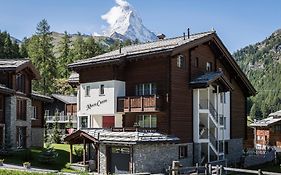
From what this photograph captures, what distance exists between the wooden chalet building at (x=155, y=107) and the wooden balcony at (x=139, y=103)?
0.18 feet

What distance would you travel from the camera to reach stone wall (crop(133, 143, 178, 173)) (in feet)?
97.1

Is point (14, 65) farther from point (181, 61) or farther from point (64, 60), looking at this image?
point (64, 60)

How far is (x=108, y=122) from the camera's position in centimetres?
3734

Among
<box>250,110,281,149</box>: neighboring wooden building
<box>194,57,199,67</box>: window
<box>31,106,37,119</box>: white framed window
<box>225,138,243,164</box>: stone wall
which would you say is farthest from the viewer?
<box>250,110,281,149</box>: neighboring wooden building

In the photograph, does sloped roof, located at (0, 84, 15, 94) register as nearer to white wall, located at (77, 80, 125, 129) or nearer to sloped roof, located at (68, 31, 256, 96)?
sloped roof, located at (68, 31, 256, 96)

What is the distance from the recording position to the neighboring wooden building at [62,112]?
62894 millimetres

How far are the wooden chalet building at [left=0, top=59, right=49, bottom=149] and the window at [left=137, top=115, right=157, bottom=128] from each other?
11213mm

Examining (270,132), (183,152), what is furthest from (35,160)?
(270,132)

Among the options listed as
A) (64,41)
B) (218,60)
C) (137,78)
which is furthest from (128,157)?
(64,41)

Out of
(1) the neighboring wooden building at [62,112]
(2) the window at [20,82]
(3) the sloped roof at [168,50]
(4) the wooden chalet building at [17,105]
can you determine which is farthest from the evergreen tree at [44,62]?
(3) the sloped roof at [168,50]

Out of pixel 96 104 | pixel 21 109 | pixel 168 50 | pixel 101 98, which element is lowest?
pixel 21 109

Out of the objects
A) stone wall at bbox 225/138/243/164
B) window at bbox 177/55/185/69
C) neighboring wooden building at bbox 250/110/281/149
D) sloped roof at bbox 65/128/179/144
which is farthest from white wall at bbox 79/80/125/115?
neighboring wooden building at bbox 250/110/281/149

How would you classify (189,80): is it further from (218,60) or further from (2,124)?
(2,124)

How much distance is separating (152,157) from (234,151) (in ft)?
Result: 49.9
